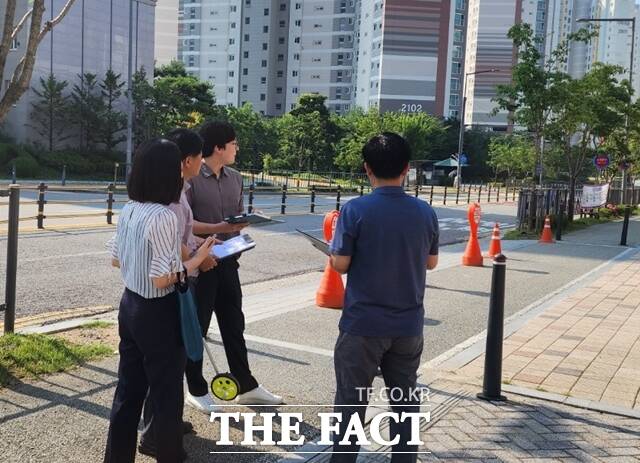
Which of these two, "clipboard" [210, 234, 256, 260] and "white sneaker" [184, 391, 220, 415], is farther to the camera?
"white sneaker" [184, 391, 220, 415]

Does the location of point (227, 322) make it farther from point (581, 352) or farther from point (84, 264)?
point (84, 264)

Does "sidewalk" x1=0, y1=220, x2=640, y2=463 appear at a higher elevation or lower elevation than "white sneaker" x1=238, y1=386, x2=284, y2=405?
lower

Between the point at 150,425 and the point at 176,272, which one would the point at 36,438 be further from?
the point at 176,272

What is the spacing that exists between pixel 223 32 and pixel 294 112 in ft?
151

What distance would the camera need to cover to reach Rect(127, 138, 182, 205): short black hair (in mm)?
3361

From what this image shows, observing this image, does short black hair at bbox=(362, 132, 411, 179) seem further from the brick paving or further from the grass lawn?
the grass lawn

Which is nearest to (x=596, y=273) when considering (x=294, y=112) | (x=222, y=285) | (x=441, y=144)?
(x=222, y=285)

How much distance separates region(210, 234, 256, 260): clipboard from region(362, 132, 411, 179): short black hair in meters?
1.21

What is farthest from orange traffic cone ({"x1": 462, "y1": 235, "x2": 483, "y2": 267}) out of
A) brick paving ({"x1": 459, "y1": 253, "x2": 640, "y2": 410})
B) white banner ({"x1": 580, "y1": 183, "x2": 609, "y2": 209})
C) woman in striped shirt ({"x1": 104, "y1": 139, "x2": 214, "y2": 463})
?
white banner ({"x1": 580, "y1": 183, "x2": 609, "y2": 209})

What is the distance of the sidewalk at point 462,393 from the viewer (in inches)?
163

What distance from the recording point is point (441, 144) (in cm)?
8006

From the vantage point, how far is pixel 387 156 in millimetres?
3283

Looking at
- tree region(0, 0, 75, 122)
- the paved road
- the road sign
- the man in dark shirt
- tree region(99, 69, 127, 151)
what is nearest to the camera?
the man in dark shirt

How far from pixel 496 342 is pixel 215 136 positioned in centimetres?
259
